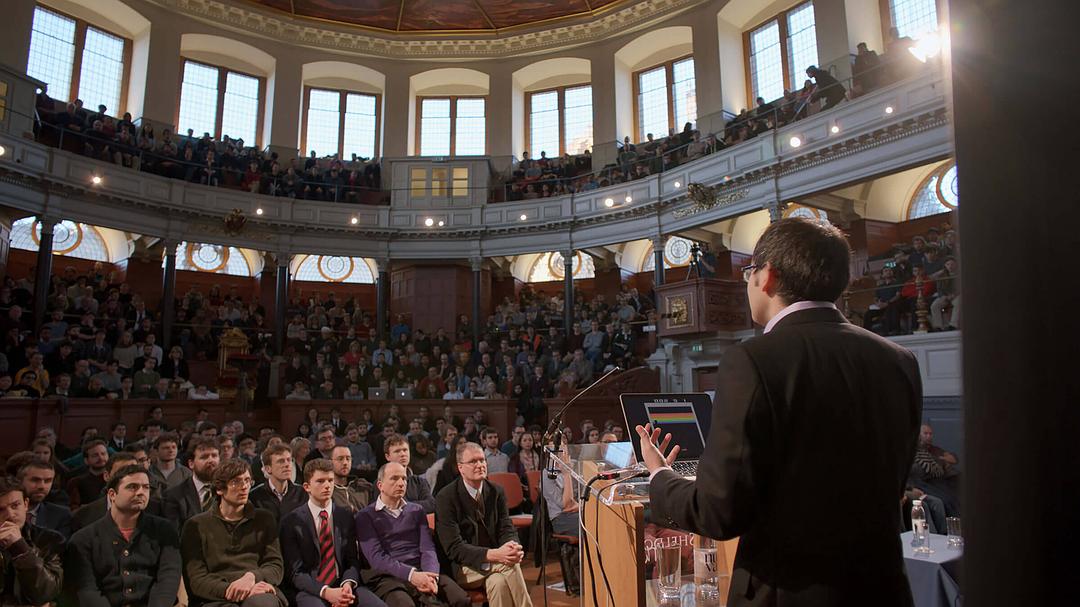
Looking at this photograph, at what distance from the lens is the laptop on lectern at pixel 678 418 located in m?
2.49

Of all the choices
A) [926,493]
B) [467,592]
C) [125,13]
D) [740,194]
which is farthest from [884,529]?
[125,13]

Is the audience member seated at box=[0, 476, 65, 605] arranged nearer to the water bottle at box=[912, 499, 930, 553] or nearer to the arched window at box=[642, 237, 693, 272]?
the water bottle at box=[912, 499, 930, 553]

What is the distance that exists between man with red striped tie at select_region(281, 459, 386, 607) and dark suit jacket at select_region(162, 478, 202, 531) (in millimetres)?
1093

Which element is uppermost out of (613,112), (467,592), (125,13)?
(125,13)

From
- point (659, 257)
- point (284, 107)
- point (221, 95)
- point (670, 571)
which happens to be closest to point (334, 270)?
point (284, 107)

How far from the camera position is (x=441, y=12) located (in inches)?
762

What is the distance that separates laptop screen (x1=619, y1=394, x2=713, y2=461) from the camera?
2.52 m

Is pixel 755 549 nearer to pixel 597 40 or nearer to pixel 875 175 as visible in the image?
pixel 875 175

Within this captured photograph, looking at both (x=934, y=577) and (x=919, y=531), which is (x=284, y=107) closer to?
(x=919, y=531)

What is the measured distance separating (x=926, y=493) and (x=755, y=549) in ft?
19.3

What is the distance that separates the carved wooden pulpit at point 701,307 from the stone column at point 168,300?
35.1 ft

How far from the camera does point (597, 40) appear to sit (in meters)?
19.4

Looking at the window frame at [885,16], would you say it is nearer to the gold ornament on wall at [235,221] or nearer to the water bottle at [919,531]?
the water bottle at [919,531]

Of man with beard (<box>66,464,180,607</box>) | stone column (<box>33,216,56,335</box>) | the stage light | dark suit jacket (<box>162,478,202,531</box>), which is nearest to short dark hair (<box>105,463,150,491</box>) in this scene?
man with beard (<box>66,464,180,607</box>)
